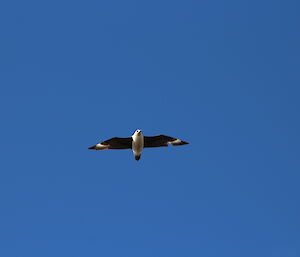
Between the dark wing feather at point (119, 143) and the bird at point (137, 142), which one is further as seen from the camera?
the dark wing feather at point (119, 143)

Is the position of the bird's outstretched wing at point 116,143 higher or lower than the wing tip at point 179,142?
lower

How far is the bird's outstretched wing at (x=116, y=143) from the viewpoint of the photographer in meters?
53.6

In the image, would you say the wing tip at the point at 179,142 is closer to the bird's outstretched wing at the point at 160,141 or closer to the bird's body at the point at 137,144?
the bird's outstretched wing at the point at 160,141

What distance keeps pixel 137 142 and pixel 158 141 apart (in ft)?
9.91

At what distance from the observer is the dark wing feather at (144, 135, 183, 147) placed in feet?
177

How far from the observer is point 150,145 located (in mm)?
54719

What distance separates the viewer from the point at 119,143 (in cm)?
5434

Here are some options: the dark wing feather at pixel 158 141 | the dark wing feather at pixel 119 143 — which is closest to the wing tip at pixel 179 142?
the dark wing feather at pixel 158 141

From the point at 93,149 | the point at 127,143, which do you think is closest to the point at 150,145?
the point at 127,143

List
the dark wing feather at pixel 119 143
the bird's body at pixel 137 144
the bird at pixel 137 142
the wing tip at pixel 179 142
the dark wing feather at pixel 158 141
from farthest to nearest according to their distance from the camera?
the wing tip at pixel 179 142 < the dark wing feather at pixel 158 141 < the dark wing feather at pixel 119 143 < the bird at pixel 137 142 < the bird's body at pixel 137 144

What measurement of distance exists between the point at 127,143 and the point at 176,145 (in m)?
5.74

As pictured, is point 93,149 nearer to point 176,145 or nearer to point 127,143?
point 127,143

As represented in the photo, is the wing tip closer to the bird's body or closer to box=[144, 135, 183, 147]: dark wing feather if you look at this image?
box=[144, 135, 183, 147]: dark wing feather

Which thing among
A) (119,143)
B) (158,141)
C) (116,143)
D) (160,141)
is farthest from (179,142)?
(116,143)
